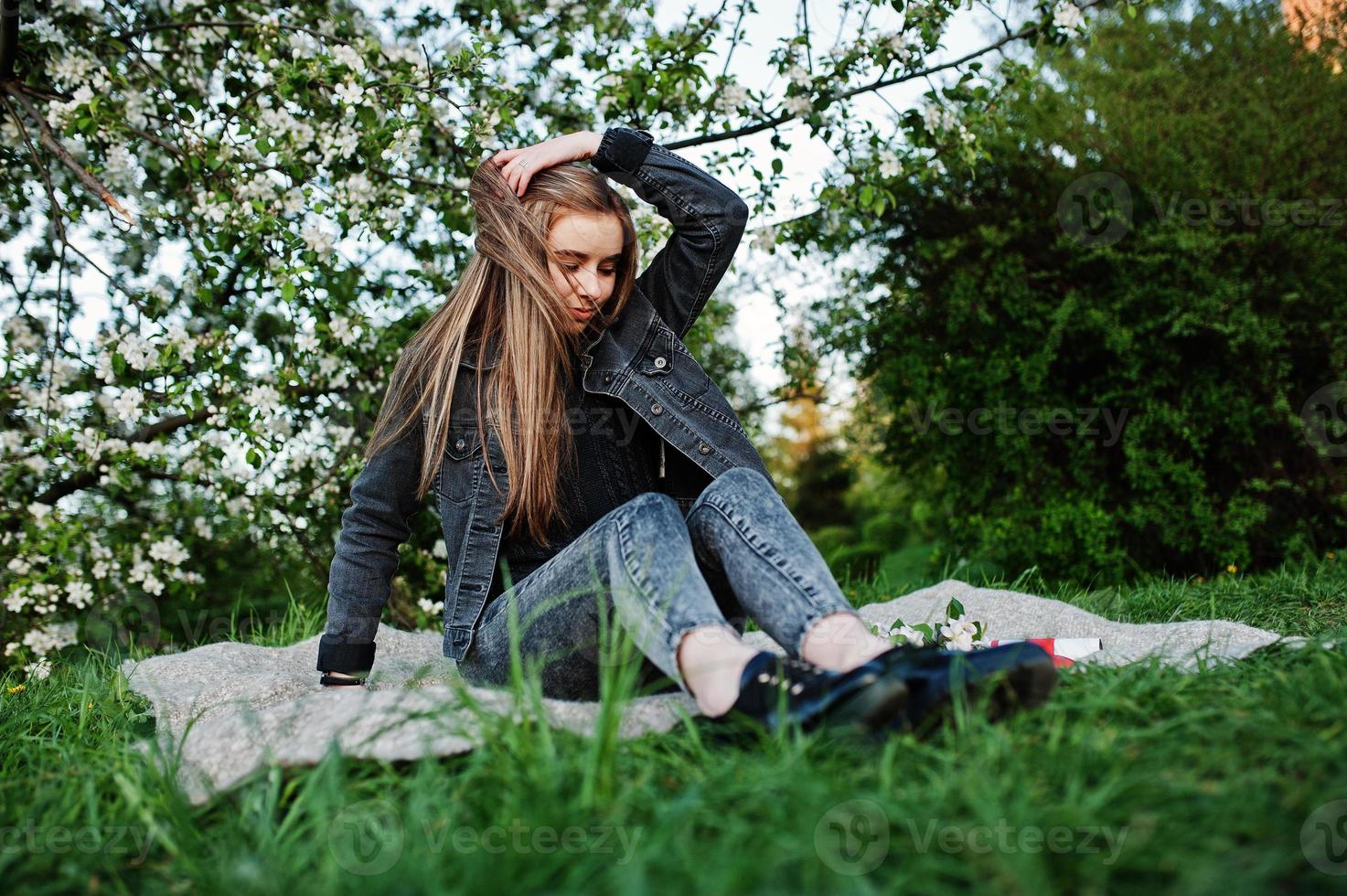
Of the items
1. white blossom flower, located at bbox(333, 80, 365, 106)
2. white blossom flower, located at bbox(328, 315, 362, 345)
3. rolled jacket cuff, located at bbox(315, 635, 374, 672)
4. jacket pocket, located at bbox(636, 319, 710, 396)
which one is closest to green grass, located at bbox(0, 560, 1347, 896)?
rolled jacket cuff, located at bbox(315, 635, 374, 672)

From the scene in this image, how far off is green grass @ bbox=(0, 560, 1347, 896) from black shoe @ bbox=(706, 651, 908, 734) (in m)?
0.03

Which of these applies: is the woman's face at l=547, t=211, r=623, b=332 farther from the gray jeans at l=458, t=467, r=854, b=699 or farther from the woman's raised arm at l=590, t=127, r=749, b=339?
the gray jeans at l=458, t=467, r=854, b=699

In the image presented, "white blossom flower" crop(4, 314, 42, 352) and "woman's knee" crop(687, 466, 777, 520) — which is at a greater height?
"white blossom flower" crop(4, 314, 42, 352)

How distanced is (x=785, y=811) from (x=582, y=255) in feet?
4.52

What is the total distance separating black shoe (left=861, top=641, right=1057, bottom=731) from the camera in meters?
1.33

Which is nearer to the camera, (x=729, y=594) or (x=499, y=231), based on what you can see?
(x=729, y=594)

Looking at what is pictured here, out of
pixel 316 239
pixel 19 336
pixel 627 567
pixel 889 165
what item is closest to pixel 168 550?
pixel 19 336

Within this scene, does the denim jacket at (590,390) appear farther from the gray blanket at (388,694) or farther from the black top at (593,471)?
the gray blanket at (388,694)

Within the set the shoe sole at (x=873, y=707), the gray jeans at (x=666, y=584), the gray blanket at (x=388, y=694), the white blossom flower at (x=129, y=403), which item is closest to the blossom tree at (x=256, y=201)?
the white blossom flower at (x=129, y=403)

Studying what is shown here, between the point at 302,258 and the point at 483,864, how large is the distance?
218 centimetres

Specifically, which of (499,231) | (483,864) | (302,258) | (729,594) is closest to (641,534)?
(729,594)

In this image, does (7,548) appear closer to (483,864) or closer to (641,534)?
(641,534)

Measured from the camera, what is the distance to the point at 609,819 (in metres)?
1.14

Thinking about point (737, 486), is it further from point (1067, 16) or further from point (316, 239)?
point (1067, 16)
